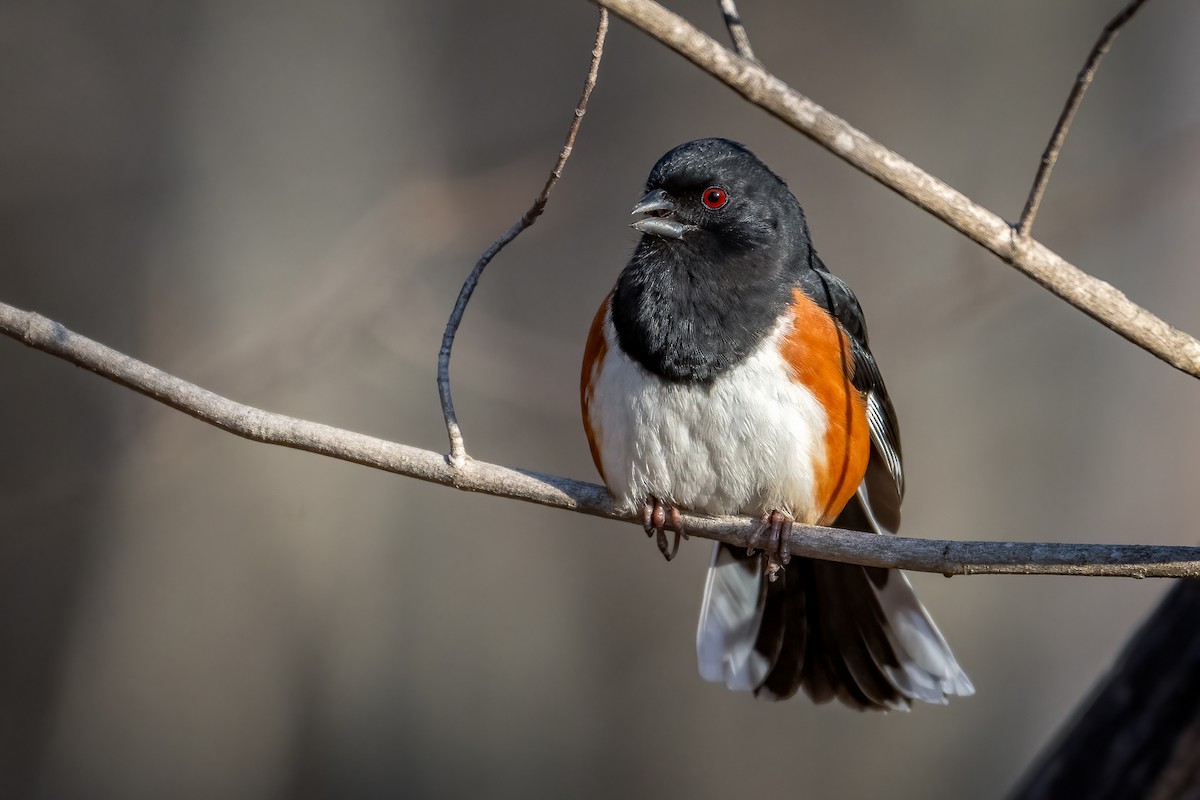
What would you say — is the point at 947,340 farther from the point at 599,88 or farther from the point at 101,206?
the point at 101,206

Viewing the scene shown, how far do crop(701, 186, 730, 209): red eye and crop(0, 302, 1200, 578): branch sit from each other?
0.93 m

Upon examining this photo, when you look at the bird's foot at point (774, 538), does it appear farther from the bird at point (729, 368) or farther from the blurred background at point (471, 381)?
the blurred background at point (471, 381)

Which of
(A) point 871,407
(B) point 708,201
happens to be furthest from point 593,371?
(A) point 871,407

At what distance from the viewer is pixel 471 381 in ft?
16.9

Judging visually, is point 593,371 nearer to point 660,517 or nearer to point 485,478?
point 660,517

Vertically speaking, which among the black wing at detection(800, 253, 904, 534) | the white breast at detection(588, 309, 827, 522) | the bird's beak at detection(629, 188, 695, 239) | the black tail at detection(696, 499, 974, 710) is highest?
the bird's beak at detection(629, 188, 695, 239)

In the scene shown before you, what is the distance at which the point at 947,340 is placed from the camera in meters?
5.57

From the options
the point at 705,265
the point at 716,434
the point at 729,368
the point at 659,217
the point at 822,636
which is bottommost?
the point at 822,636

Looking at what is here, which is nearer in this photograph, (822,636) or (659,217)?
(659,217)

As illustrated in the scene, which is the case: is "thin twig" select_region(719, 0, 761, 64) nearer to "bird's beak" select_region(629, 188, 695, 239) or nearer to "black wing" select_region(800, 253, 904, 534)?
"bird's beak" select_region(629, 188, 695, 239)

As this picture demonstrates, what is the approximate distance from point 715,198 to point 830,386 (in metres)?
0.60

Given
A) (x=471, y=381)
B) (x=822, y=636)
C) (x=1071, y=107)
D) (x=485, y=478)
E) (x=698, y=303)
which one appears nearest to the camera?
(x=1071, y=107)

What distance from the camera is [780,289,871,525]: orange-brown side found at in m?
2.99

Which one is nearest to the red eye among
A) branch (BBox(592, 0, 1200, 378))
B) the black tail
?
branch (BBox(592, 0, 1200, 378))
